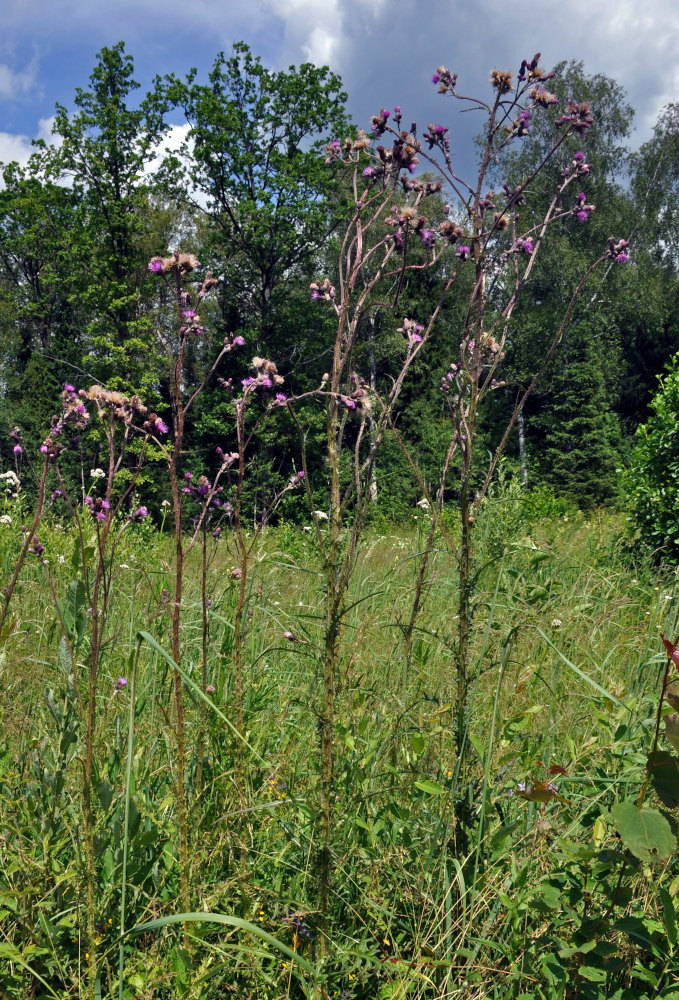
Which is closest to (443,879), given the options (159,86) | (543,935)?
(543,935)

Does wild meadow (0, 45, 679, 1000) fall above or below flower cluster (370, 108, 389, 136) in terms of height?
below

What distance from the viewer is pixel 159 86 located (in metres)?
16.9

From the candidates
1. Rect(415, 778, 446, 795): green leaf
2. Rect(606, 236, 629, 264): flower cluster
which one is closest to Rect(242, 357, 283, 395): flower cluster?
Rect(415, 778, 446, 795): green leaf

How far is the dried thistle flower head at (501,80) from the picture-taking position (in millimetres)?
1667

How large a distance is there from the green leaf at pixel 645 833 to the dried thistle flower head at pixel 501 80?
1677mm

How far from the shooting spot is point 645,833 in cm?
91

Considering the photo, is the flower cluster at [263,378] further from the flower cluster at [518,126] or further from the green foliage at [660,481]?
the green foliage at [660,481]

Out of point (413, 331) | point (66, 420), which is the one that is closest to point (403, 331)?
point (413, 331)

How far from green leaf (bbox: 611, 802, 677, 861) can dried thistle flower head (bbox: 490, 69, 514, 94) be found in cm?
168

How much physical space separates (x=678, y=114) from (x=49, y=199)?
19650 millimetres

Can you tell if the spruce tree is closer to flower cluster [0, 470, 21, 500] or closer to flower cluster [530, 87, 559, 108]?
flower cluster [0, 470, 21, 500]

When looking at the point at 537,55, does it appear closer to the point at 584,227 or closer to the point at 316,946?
the point at 316,946

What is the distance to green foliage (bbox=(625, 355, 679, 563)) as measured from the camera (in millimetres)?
5543

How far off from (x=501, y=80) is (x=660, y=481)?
4902 millimetres
